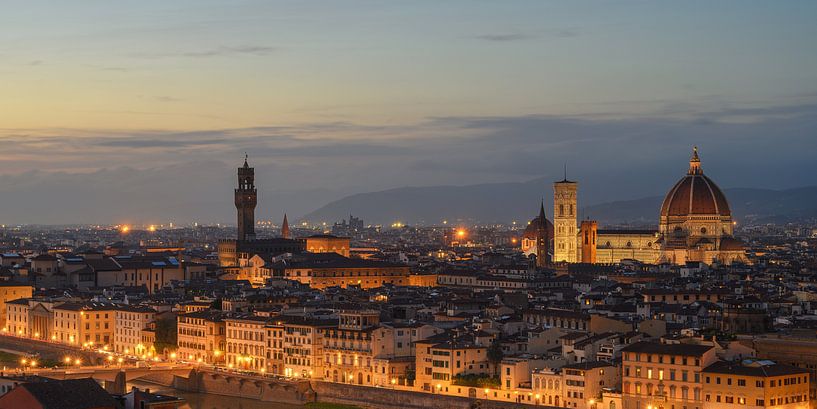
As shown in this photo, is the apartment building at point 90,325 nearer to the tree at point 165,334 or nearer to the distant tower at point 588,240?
the tree at point 165,334

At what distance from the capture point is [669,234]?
13575 centimetres

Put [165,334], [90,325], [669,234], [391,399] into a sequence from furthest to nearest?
[669,234] → [90,325] → [165,334] → [391,399]

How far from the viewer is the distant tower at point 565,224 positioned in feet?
453

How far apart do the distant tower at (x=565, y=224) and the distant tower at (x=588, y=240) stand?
92 centimetres

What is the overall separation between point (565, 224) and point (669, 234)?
28.7 feet

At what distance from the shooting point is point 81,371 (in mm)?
61406

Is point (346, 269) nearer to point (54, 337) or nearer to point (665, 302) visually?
point (54, 337)

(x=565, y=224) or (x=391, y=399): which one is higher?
(x=565, y=224)

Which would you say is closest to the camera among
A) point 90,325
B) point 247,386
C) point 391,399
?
point 391,399

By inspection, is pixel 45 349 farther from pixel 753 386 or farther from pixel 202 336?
pixel 753 386

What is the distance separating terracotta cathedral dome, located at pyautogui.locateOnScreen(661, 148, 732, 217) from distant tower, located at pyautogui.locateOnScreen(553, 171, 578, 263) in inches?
302

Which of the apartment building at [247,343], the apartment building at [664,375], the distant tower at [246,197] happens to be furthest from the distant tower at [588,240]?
the apartment building at [664,375]

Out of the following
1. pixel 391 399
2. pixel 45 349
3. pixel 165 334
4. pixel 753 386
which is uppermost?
pixel 165 334

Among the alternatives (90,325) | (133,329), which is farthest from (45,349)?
(133,329)
